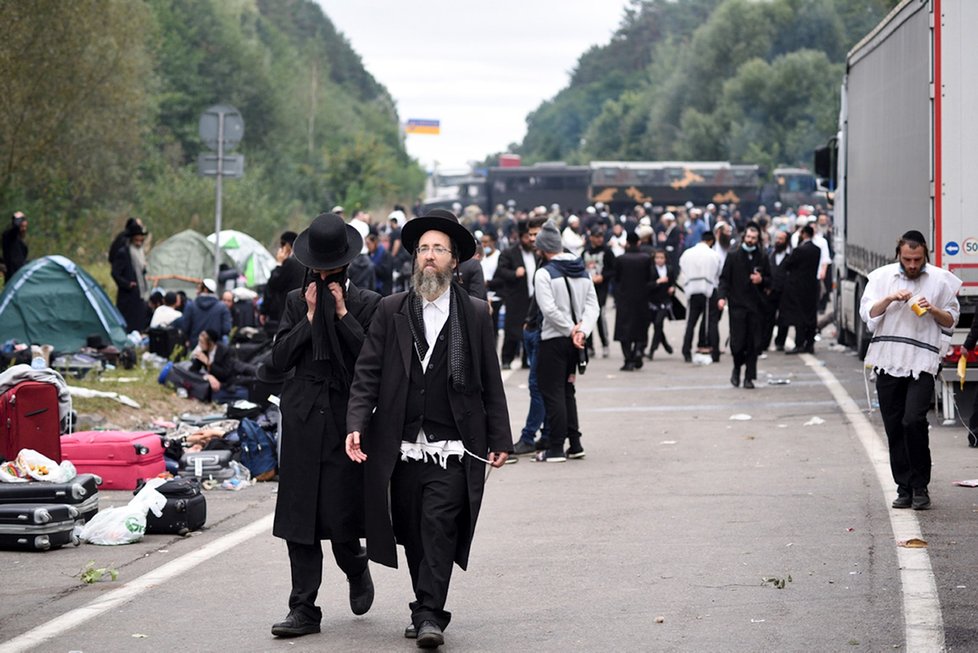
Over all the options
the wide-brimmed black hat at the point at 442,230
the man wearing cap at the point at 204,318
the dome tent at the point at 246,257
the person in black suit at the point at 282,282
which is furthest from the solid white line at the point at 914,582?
the dome tent at the point at 246,257

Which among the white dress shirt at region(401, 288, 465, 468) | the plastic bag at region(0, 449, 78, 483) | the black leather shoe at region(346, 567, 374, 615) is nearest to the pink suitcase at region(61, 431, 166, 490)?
the plastic bag at region(0, 449, 78, 483)

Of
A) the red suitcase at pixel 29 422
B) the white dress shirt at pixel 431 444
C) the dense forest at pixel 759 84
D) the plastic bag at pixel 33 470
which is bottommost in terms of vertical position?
the plastic bag at pixel 33 470

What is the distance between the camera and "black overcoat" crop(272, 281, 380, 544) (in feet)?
24.5

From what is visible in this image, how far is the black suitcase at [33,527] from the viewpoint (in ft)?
32.8

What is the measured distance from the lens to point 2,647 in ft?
23.9

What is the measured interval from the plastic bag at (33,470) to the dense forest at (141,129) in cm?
1521

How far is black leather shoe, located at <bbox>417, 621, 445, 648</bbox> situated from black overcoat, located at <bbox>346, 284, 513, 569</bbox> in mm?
314

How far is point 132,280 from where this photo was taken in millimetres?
23016

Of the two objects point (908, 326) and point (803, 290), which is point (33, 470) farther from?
point (803, 290)

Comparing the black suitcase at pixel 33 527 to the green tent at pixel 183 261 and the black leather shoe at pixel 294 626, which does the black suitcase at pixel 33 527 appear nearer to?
the black leather shoe at pixel 294 626

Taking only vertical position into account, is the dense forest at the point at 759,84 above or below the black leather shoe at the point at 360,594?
above

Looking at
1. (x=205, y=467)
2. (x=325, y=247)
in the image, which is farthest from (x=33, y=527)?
(x=325, y=247)

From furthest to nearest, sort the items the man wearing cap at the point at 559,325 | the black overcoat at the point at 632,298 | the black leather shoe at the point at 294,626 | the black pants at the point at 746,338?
1. the black overcoat at the point at 632,298
2. the black pants at the point at 746,338
3. the man wearing cap at the point at 559,325
4. the black leather shoe at the point at 294,626

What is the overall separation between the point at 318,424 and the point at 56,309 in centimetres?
1431
